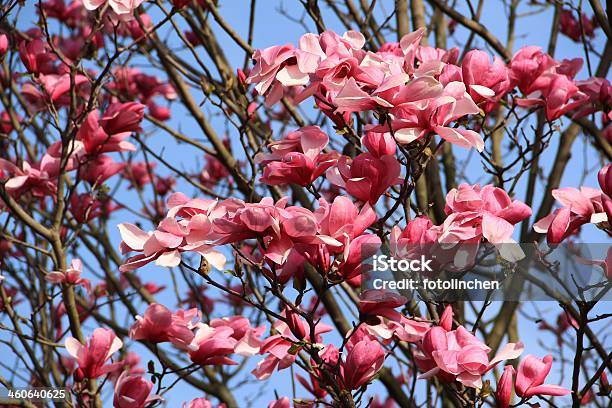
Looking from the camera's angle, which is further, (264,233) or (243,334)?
(243,334)

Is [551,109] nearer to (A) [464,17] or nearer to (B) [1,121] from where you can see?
(A) [464,17]

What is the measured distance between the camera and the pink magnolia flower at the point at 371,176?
143 cm

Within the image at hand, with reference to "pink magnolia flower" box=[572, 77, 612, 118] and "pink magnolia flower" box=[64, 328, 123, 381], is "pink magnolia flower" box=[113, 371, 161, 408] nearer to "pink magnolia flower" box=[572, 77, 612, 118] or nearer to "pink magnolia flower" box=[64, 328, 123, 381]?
"pink magnolia flower" box=[64, 328, 123, 381]

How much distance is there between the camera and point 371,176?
143 centimetres

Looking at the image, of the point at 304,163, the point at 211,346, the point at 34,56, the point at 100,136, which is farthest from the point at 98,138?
the point at 304,163

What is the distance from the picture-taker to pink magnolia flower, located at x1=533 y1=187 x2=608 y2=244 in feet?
4.69

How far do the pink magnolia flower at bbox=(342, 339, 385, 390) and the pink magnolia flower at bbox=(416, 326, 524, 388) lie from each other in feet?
0.28

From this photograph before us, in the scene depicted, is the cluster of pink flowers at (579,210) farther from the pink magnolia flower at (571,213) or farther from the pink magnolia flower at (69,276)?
the pink magnolia flower at (69,276)

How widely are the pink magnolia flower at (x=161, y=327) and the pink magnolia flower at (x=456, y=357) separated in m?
0.53

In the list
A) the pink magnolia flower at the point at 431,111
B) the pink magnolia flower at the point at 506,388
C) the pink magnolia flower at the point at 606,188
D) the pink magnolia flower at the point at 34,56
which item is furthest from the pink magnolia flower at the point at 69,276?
the pink magnolia flower at the point at 606,188

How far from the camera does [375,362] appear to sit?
1.38m

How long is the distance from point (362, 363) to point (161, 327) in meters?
0.49

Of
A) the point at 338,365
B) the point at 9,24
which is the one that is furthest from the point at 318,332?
the point at 9,24

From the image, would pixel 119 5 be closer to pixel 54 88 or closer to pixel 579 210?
pixel 54 88
